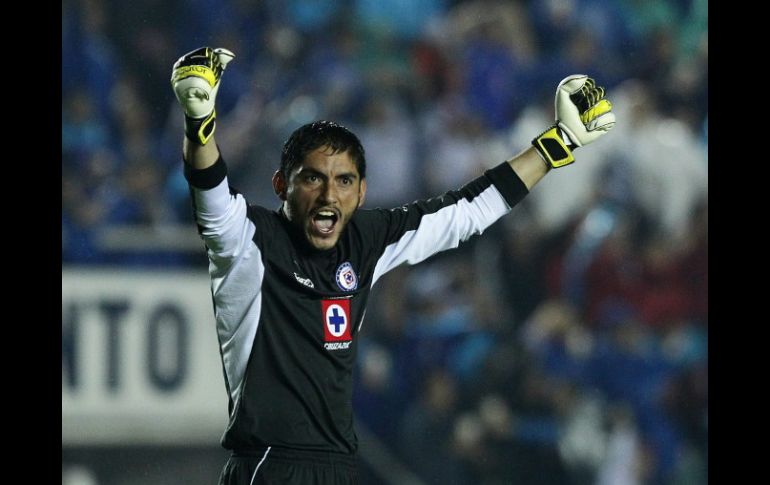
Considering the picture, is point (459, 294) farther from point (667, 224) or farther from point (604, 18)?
point (604, 18)

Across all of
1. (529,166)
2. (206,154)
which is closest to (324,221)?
(206,154)

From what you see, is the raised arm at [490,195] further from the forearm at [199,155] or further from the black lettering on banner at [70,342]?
the black lettering on banner at [70,342]

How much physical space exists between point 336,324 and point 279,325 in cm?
15

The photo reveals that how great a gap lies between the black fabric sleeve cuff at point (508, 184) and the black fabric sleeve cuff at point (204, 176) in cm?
97

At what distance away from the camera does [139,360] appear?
224 inches

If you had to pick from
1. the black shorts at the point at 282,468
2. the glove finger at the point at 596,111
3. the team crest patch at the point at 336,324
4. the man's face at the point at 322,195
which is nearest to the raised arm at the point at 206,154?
the man's face at the point at 322,195

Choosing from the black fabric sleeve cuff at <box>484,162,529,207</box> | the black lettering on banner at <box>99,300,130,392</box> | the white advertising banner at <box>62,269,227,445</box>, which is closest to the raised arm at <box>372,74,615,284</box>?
the black fabric sleeve cuff at <box>484,162,529,207</box>

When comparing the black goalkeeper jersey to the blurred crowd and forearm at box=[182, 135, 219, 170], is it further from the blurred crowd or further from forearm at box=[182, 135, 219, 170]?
the blurred crowd

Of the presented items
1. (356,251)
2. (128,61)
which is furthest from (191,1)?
(356,251)

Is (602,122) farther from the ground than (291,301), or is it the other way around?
(602,122)

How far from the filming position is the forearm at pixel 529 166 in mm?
3135

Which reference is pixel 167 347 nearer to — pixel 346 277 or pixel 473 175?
pixel 473 175

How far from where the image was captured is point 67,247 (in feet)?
18.7

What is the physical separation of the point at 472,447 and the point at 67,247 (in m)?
2.41
